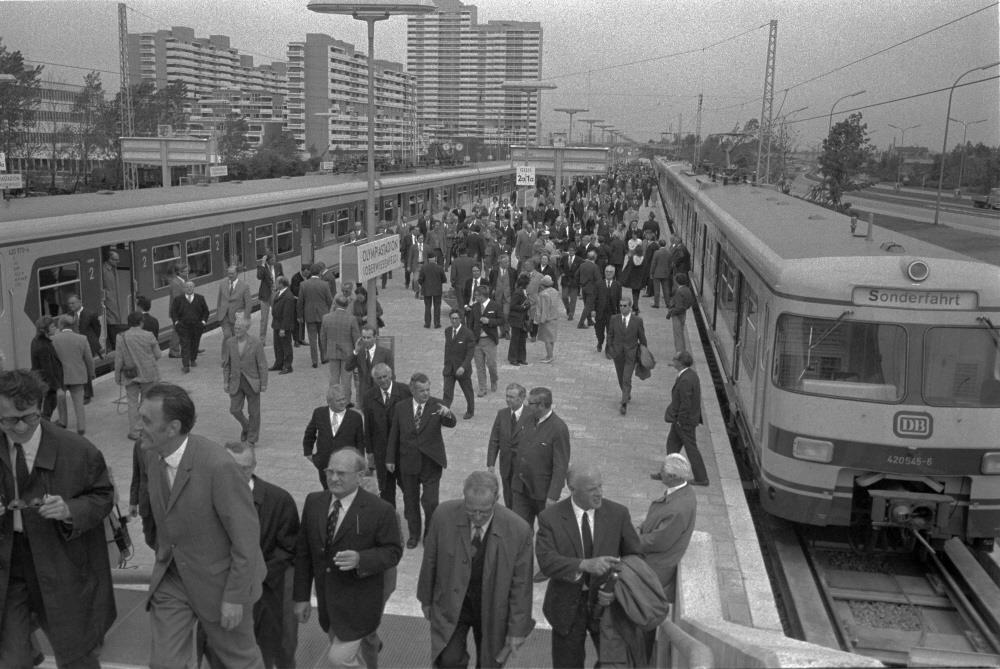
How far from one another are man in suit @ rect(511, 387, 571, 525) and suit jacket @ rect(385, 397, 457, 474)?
2.34ft

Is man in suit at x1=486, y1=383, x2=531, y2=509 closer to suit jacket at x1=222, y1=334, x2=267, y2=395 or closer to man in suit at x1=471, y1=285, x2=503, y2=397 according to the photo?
suit jacket at x1=222, y1=334, x2=267, y2=395

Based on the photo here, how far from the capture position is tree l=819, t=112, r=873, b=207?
3553 centimetres

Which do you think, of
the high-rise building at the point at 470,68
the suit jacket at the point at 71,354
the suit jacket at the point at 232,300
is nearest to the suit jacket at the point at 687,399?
the suit jacket at the point at 71,354

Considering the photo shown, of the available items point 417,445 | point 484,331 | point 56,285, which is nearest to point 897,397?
point 417,445

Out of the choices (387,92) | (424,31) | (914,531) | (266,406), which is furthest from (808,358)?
(387,92)

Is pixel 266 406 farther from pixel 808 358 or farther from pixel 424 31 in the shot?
pixel 424 31

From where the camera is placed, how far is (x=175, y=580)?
438cm

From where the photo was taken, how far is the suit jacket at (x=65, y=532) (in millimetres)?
4383

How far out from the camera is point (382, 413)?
854 cm

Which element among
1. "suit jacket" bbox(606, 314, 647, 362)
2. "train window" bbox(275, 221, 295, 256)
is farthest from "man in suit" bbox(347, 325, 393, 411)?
"train window" bbox(275, 221, 295, 256)

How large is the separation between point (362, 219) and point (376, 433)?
2105cm

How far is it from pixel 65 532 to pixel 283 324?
10.8m

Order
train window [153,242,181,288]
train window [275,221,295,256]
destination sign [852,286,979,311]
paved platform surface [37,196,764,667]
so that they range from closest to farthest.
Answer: paved platform surface [37,196,764,667]
destination sign [852,286,979,311]
train window [153,242,181,288]
train window [275,221,295,256]

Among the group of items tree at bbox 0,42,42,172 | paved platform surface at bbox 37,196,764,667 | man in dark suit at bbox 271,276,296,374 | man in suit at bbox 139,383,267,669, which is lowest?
paved platform surface at bbox 37,196,764,667
